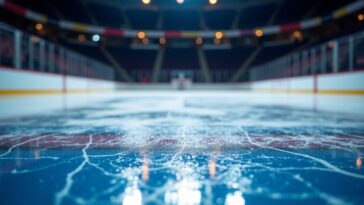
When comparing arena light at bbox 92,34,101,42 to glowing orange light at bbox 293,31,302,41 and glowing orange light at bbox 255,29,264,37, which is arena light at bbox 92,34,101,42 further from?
glowing orange light at bbox 293,31,302,41

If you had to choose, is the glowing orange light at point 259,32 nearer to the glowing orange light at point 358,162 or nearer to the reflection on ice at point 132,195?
the glowing orange light at point 358,162

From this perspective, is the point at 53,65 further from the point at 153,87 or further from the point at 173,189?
the point at 153,87

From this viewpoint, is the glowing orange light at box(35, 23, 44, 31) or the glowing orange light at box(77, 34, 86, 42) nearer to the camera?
the glowing orange light at box(35, 23, 44, 31)

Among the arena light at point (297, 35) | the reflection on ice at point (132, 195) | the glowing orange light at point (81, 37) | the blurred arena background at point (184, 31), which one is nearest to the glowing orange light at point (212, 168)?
the reflection on ice at point (132, 195)

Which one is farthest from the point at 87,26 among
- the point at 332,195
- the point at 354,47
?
the point at 332,195

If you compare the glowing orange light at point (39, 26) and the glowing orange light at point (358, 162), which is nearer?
the glowing orange light at point (358, 162)

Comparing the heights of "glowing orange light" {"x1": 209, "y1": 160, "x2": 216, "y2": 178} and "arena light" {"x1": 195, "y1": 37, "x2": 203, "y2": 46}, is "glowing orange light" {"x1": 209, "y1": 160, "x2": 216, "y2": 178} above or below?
below

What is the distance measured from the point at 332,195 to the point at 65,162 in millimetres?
1437

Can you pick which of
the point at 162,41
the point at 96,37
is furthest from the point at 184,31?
the point at 96,37

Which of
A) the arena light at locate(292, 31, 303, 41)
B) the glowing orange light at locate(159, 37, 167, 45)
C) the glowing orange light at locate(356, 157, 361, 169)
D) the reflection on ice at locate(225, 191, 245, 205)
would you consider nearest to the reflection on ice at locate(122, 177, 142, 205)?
the reflection on ice at locate(225, 191, 245, 205)

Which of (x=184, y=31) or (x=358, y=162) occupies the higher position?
(x=184, y=31)

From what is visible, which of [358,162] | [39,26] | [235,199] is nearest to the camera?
[235,199]

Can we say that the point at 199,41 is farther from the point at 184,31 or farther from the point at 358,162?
the point at 358,162

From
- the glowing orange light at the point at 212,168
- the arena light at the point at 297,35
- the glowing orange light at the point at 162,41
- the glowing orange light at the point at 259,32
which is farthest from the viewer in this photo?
the glowing orange light at the point at 162,41
